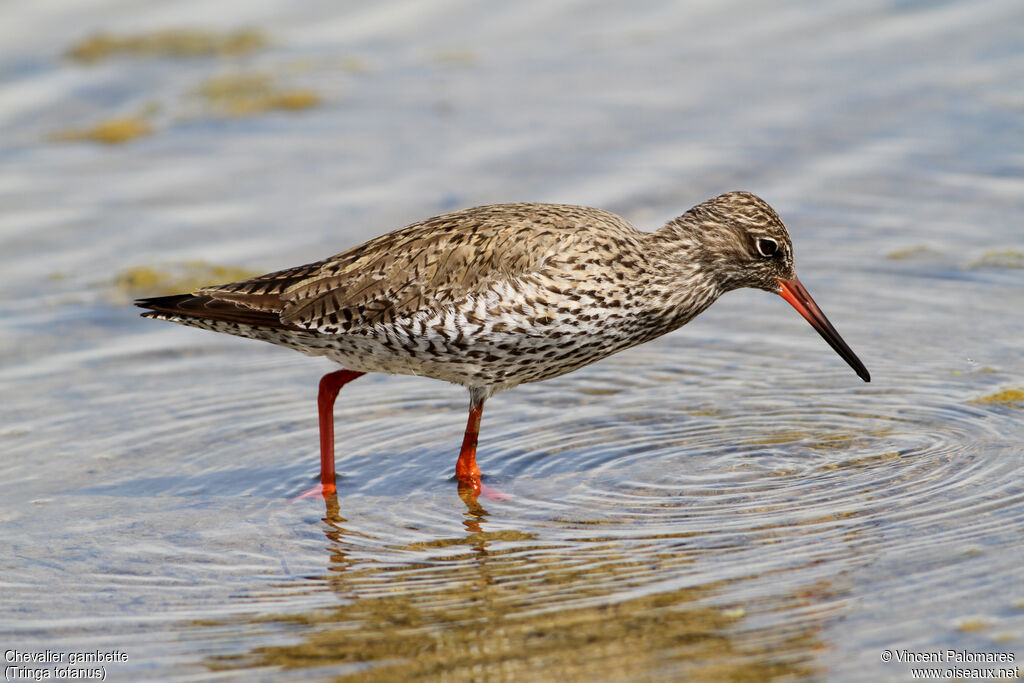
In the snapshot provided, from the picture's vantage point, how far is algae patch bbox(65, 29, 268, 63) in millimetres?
15516

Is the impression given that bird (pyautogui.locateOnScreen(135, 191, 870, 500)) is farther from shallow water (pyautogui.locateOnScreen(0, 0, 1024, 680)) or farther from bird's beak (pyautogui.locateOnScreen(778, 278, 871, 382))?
shallow water (pyautogui.locateOnScreen(0, 0, 1024, 680))

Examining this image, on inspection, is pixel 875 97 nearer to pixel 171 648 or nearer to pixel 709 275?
pixel 709 275

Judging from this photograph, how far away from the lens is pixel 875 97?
42.9 feet

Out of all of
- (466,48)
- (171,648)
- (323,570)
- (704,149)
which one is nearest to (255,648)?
(171,648)

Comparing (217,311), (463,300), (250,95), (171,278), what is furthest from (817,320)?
(250,95)

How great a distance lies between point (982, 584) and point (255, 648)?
124 inches

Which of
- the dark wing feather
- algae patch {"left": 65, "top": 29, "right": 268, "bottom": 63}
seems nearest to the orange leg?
the dark wing feather

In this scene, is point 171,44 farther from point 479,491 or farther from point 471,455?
point 479,491

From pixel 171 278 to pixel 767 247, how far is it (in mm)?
5130

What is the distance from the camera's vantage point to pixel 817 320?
8156mm

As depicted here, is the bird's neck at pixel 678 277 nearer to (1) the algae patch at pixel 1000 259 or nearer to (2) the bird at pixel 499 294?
(2) the bird at pixel 499 294

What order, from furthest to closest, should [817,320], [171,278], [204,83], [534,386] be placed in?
1. [204,83]
2. [171,278]
3. [534,386]
4. [817,320]

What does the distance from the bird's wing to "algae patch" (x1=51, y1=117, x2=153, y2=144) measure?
20.0 feet

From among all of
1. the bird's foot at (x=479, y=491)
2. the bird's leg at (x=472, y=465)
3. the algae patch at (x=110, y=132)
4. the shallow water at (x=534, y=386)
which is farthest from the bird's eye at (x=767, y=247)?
the algae patch at (x=110, y=132)
